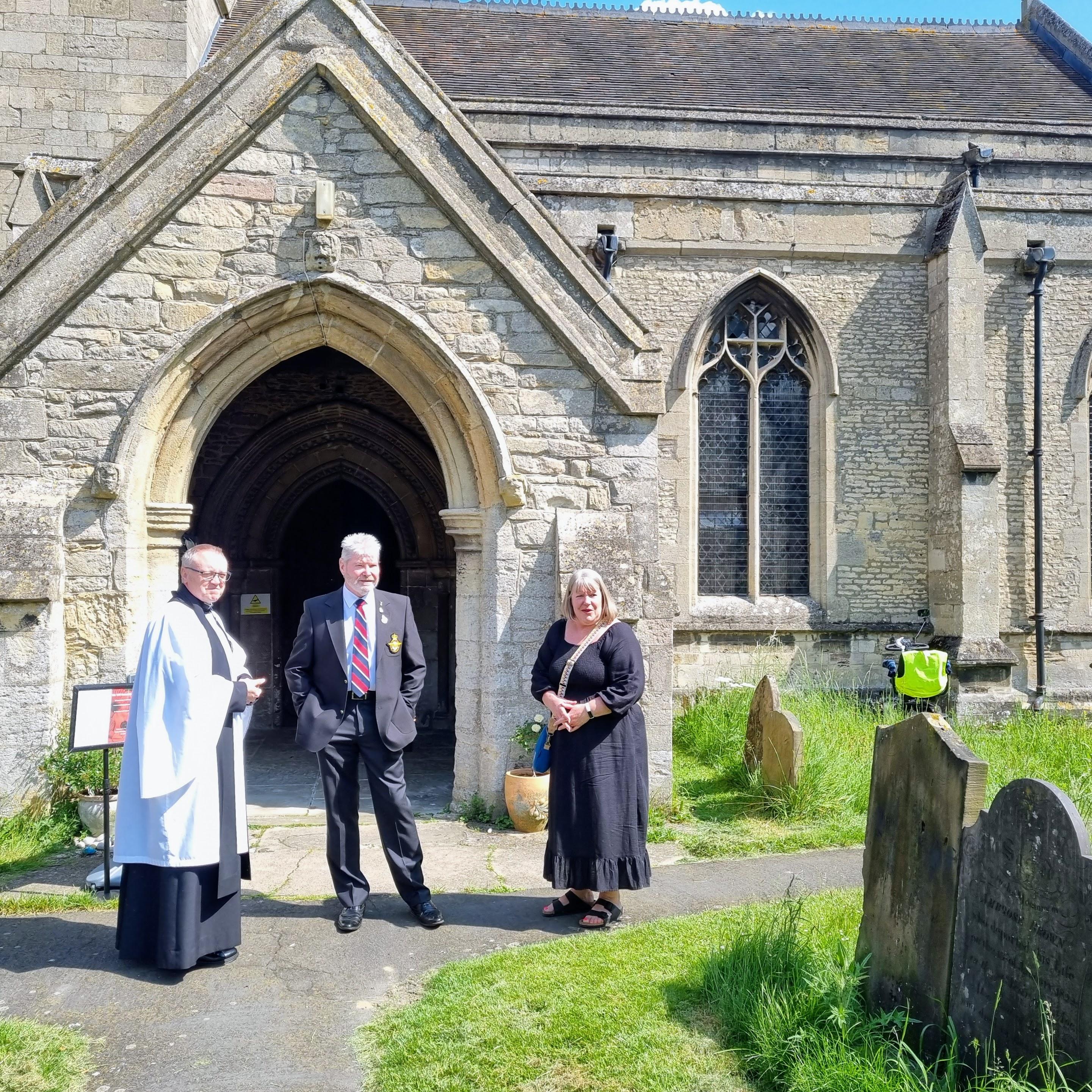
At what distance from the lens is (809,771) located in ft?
23.6

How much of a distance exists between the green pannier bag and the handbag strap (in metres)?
4.78

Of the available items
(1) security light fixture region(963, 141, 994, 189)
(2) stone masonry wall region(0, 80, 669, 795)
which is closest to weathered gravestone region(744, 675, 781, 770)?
(2) stone masonry wall region(0, 80, 669, 795)

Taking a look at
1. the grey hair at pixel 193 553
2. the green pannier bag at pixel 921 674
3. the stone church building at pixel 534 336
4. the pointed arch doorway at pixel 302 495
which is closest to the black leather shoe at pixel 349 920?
the grey hair at pixel 193 553

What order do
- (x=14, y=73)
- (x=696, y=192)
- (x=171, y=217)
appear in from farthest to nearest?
(x=696, y=192) < (x=14, y=73) < (x=171, y=217)

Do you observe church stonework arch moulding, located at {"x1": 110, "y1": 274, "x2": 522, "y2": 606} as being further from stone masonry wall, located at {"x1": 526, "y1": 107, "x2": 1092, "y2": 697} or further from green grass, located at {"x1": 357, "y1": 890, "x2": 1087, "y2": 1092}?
stone masonry wall, located at {"x1": 526, "y1": 107, "x2": 1092, "y2": 697}

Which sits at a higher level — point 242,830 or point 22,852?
point 242,830

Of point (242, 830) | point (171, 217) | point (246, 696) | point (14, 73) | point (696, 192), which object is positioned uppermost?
point (14, 73)

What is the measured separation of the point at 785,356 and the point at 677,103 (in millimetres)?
3895

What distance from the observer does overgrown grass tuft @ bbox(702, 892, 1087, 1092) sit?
292 cm

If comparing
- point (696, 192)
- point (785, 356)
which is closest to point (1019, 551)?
point (785, 356)

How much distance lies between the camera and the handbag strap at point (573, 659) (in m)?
4.87

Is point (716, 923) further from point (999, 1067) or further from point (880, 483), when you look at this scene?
point (880, 483)

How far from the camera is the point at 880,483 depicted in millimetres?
11891

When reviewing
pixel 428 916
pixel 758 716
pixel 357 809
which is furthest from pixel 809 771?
pixel 357 809
